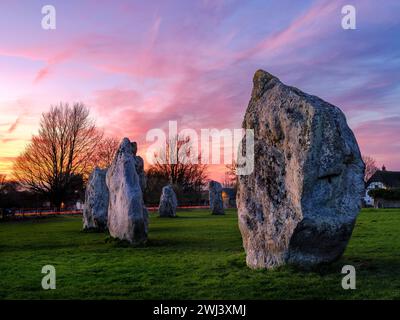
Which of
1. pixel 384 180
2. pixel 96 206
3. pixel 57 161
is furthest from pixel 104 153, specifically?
pixel 384 180

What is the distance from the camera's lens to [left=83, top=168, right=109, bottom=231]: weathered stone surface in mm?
23000

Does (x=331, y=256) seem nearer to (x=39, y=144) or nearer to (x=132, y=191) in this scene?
(x=132, y=191)

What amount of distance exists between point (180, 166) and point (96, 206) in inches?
1967

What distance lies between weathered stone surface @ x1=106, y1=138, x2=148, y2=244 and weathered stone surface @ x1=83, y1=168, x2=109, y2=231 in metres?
5.18

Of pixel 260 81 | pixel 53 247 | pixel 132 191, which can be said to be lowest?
pixel 53 247

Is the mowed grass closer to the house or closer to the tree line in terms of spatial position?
the tree line

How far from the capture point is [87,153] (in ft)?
186

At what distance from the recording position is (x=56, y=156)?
179 feet

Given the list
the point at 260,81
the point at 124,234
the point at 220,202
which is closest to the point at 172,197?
the point at 220,202
